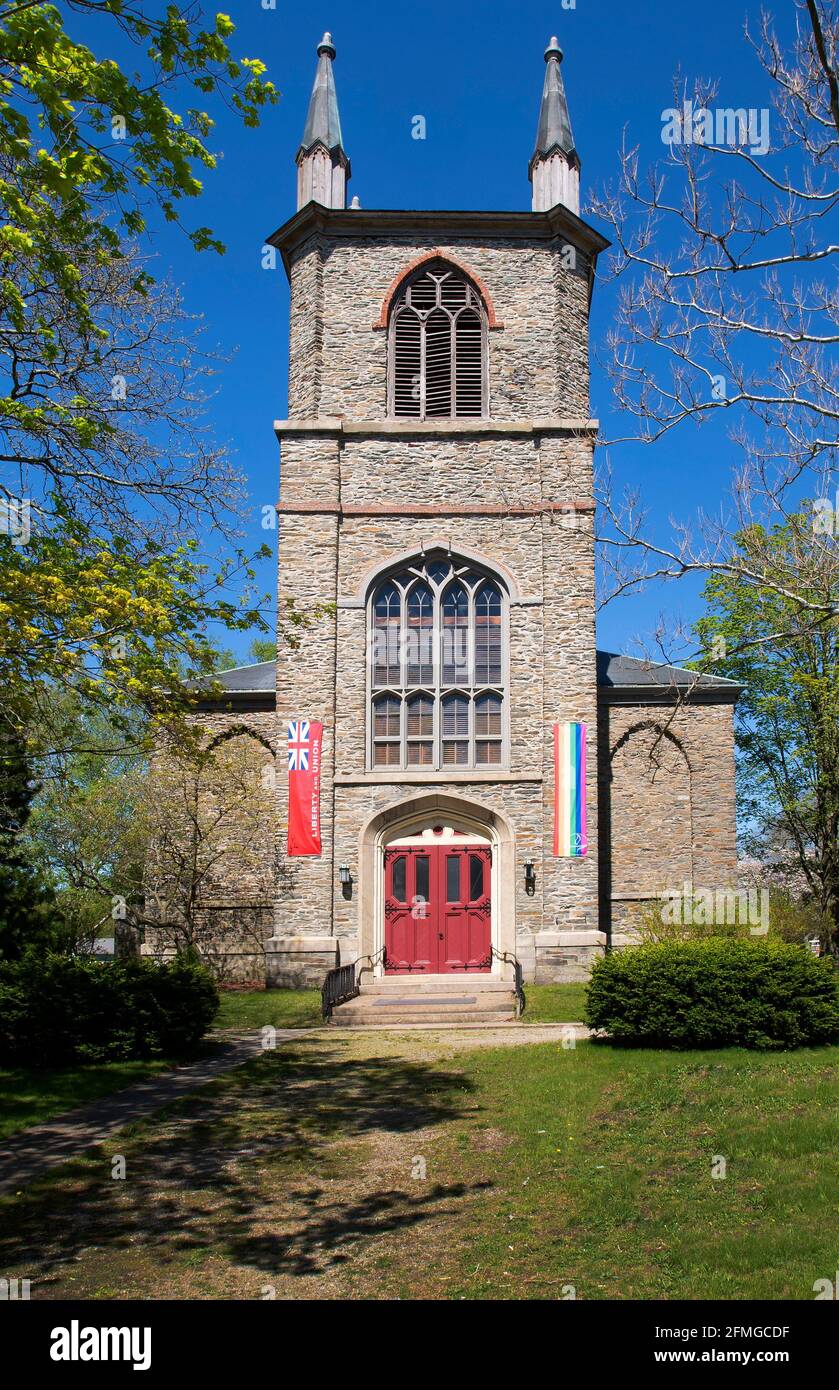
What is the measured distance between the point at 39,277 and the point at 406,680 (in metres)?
15.0

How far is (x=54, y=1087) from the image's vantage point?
1306 cm

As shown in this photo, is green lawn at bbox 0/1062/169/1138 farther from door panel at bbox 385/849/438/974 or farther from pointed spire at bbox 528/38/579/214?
pointed spire at bbox 528/38/579/214

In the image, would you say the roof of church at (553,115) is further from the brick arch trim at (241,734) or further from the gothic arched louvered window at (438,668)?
the brick arch trim at (241,734)

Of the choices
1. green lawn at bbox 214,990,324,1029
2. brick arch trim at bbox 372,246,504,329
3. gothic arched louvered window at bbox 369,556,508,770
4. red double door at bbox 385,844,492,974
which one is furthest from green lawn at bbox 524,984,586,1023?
brick arch trim at bbox 372,246,504,329

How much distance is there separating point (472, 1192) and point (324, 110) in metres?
27.1

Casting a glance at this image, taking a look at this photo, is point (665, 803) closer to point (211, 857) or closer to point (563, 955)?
point (563, 955)

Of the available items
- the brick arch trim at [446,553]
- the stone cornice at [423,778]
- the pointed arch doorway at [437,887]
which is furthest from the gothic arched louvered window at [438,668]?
the pointed arch doorway at [437,887]

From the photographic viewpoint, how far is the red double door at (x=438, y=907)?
2444 cm

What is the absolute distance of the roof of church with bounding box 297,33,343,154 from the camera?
1093 inches

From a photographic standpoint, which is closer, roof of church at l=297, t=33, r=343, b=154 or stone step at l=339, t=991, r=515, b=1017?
stone step at l=339, t=991, r=515, b=1017

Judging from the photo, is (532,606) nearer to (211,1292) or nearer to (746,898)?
(746,898)

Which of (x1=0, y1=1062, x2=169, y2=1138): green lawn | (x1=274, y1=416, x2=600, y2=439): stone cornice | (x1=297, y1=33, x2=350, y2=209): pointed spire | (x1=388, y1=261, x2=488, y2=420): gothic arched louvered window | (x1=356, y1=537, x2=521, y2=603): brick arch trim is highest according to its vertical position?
(x1=297, y1=33, x2=350, y2=209): pointed spire

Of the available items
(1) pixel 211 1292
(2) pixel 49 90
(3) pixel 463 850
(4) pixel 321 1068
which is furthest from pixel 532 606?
(1) pixel 211 1292

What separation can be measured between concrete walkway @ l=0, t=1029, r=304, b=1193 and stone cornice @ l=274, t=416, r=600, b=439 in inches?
584
